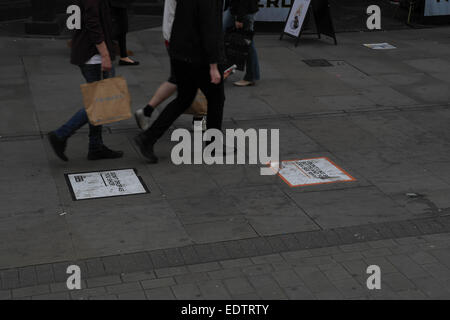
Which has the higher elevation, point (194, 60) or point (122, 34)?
point (194, 60)

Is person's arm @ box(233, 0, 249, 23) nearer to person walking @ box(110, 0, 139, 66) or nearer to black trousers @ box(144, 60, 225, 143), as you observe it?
person walking @ box(110, 0, 139, 66)

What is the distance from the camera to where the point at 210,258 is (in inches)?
211

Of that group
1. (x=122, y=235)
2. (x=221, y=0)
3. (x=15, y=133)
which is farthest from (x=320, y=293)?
(x=15, y=133)

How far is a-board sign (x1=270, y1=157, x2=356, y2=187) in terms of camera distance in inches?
269

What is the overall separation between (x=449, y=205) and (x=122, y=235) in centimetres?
284

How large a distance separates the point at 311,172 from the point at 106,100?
2050mm

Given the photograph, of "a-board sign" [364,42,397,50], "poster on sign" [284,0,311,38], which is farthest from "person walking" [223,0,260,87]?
"a-board sign" [364,42,397,50]

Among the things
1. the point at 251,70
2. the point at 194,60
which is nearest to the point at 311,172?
the point at 194,60

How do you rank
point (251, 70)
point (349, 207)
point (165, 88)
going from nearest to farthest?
point (349, 207) → point (165, 88) → point (251, 70)

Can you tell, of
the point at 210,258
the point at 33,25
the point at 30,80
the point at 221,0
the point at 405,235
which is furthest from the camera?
the point at 33,25

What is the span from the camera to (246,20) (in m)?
9.60

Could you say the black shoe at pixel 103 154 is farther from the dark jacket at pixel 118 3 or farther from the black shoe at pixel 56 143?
the dark jacket at pixel 118 3

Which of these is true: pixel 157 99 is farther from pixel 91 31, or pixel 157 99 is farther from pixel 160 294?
pixel 160 294
